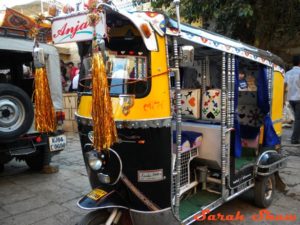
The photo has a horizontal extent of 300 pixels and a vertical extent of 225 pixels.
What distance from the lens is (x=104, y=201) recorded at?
2.72m

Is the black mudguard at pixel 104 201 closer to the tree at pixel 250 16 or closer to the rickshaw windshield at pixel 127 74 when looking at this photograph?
the rickshaw windshield at pixel 127 74

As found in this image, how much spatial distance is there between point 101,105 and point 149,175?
0.79 meters

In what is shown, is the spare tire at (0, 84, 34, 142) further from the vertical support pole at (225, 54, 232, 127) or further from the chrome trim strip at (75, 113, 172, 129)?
the vertical support pole at (225, 54, 232, 127)

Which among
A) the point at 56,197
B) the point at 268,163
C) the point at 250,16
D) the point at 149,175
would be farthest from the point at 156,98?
the point at 250,16

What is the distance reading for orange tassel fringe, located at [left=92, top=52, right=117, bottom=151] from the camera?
2395 millimetres

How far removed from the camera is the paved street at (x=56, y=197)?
3893mm

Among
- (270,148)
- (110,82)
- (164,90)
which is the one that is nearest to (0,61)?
(110,82)

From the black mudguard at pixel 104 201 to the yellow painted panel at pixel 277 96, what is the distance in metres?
2.57

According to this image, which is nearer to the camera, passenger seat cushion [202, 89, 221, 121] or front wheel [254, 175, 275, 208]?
passenger seat cushion [202, 89, 221, 121]

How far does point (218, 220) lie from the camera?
147 inches

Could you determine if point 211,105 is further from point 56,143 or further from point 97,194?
point 56,143

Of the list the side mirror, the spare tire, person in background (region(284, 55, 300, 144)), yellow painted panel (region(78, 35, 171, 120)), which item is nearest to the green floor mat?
yellow painted panel (region(78, 35, 171, 120))

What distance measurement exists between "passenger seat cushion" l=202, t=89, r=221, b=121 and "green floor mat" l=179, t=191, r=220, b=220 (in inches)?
33.7

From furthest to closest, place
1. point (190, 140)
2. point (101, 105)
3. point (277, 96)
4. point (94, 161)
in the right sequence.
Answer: point (277, 96), point (190, 140), point (94, 161), point (101, 105)
